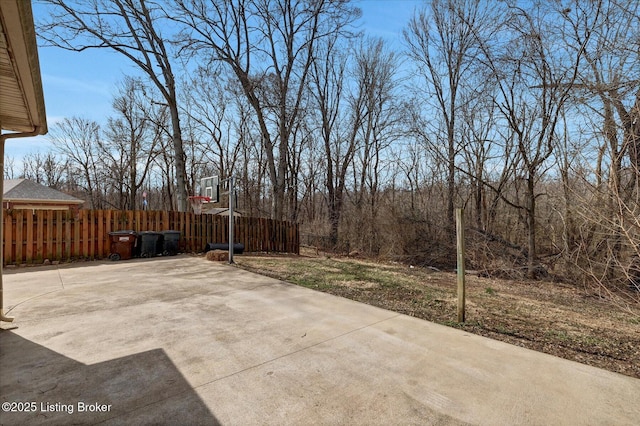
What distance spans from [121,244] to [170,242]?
130 centimetres

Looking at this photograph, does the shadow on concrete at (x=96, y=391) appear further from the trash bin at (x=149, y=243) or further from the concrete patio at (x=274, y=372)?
the trash bin at (x=149, y=243)

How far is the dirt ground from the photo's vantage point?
9.66 feet

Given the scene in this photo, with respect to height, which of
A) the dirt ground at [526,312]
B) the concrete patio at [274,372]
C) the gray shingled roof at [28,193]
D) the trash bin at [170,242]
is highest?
the gray shingled roof at [28,193]

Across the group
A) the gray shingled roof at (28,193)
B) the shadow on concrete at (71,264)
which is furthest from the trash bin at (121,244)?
the gray shingled roof at (28,193)

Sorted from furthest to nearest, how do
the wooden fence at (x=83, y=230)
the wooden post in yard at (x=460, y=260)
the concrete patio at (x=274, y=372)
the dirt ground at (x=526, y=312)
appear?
the wooden fence at (x=83, y=230)
the wooden post in yard at (x=460, y=260)
the dirt ground at (x=526, y=312)
the concrete patio at (x=274, y=372)

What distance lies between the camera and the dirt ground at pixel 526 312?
295cm

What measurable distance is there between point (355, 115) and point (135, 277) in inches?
598

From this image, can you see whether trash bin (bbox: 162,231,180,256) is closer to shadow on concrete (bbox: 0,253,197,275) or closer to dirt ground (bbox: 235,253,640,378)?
shadow on concrete (bbox: 0,253,197,275)

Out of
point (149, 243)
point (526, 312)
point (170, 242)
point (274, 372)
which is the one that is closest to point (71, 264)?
point (149, 243)

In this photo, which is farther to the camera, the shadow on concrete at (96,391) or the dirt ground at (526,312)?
the dirt ground at (526,312)

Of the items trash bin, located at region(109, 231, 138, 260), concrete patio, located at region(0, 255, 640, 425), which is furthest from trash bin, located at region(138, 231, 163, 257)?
concrete patio, located at region(0, 255, 640, 425)

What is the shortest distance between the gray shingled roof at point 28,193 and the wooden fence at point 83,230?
936 centimetres

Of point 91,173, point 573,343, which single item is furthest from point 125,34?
point 91,173

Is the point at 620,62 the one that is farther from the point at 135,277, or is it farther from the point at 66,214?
the point at 66,214
